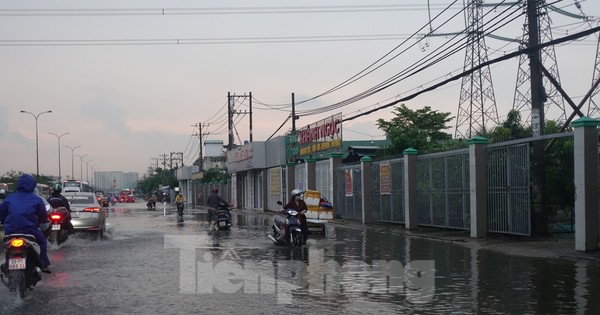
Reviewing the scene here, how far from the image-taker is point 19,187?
995 centimetres

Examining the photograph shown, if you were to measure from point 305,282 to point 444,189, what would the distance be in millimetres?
11875

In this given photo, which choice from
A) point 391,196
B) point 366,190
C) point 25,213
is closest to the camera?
point 25,213

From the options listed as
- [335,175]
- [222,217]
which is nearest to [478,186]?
[222,217]

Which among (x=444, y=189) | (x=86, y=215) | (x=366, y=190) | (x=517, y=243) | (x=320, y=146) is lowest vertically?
(x=517, y=243)

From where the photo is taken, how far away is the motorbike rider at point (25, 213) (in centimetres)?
952

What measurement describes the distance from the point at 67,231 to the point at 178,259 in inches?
197

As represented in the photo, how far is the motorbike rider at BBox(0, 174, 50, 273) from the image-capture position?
9516mm

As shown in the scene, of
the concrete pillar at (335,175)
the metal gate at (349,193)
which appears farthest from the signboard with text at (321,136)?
the metal gate at (349,193)

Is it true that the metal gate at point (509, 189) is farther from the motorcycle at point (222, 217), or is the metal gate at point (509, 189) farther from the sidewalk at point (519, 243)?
the motorcycle at point (222, 217)

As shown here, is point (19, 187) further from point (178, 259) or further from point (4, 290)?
point (178, 259)

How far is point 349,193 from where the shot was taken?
3036 cm

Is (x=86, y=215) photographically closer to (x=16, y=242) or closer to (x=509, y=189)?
(x=16, y=242)

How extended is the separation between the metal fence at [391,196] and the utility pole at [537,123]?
7.22 m

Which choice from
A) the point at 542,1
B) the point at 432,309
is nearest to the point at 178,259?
the point at 432,309
